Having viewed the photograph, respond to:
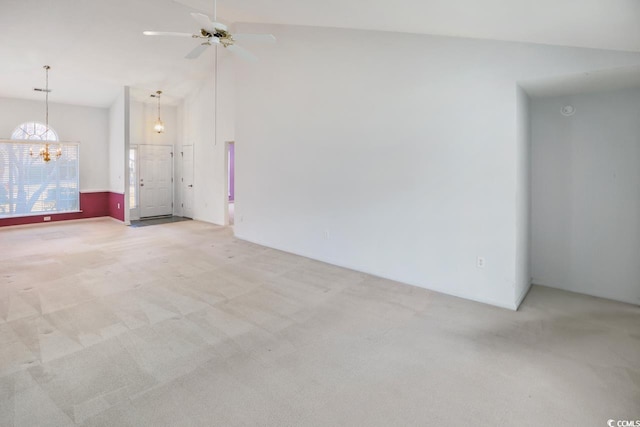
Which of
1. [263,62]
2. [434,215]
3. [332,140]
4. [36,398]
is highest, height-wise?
[263,62]

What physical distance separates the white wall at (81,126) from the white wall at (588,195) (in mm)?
9478

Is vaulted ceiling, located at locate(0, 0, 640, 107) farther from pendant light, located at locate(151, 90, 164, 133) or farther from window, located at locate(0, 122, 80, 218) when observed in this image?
window, located at locate(0, 122, 80, 218)

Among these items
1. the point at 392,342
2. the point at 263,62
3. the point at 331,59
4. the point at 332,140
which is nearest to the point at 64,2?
the point at 263,62

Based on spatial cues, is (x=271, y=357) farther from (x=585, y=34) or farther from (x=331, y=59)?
(x=331, y=59)

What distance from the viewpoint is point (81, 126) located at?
8.43 meters

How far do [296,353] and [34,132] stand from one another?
341 inches

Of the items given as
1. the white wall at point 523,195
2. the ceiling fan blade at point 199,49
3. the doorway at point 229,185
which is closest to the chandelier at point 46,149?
the doorway at point 229,185

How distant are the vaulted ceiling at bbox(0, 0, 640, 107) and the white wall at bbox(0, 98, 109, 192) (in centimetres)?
26

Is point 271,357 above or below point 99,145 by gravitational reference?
below

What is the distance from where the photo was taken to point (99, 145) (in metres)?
8.77

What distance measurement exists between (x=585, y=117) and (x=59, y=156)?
9.87 m

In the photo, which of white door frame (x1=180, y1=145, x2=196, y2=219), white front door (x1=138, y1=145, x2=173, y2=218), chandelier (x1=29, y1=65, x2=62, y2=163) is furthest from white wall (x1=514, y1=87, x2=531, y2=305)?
white front door (x1=138, y1=145, x2=173, y2=218)

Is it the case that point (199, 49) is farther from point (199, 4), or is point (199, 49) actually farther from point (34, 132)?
point (34, 132)

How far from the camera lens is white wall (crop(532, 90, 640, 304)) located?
12.2 ft
